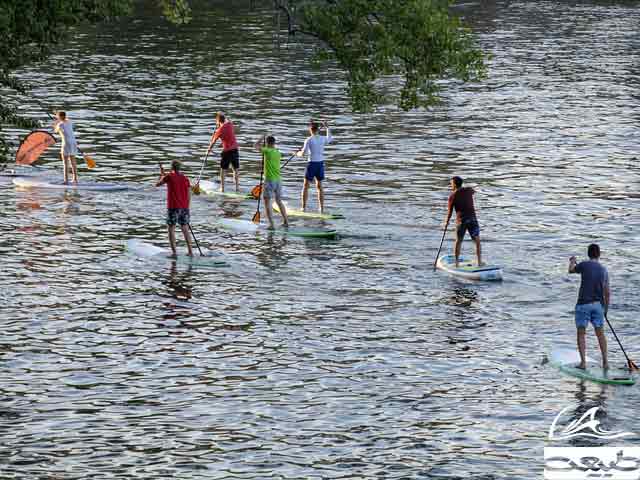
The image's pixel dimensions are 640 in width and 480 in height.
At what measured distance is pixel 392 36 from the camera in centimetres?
2178

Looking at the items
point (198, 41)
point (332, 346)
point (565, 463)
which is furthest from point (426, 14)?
point (198, 41)

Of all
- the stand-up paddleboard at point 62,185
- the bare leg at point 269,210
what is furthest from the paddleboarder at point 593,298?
the stand-up paddleboard at point 62,185

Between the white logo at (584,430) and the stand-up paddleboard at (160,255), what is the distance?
38.3 feet

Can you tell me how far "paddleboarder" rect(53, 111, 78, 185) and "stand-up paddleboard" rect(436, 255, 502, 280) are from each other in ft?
46.1

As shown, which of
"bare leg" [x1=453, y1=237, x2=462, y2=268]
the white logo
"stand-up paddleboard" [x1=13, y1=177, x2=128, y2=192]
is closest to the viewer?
the white logo

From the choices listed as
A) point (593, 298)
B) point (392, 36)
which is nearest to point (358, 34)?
point (392, 36)

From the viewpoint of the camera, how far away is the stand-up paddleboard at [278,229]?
3192 centimetres

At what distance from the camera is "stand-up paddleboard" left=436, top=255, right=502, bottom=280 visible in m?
27.7

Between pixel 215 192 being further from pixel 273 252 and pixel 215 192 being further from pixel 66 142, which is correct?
pixel 273 252

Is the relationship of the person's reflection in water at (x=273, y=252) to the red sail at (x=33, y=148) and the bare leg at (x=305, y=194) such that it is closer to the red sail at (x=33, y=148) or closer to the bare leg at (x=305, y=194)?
the bare leg at (x=305, y=194)

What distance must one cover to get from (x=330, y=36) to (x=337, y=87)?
43171mm

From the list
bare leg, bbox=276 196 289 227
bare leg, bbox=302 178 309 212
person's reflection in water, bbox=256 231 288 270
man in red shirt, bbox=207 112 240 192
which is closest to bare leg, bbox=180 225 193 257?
person's reflection in water, bbox=256 231 288 270

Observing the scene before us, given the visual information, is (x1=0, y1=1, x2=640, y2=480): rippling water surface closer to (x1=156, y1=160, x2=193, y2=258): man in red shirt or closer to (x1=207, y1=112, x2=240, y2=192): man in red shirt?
(x1=156, y1=160, x2=193, y2=258): man in red shirt

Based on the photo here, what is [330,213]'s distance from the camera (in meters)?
34.5
